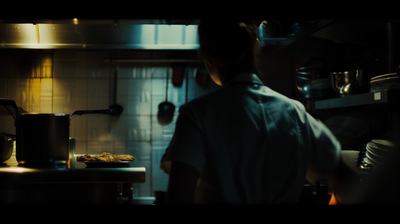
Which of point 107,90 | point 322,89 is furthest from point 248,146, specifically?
point 107,90

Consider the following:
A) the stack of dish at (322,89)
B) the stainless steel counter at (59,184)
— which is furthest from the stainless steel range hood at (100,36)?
the stainless steel counter at (59,184)

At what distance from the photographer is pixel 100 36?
1.94m

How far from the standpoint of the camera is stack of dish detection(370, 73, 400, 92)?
938 mm

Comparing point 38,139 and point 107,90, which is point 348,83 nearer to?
point 38,139

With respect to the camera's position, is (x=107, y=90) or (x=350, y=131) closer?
(x=350, y=131)

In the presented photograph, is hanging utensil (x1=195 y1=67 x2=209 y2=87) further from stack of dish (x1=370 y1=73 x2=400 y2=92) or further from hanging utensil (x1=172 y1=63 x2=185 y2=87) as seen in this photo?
stack of dish (x1=370 y1=73 x2=400 y2=92)

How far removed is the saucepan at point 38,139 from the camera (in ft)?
2.83

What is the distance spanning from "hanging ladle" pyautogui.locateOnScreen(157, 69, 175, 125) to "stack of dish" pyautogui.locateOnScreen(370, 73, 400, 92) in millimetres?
1671

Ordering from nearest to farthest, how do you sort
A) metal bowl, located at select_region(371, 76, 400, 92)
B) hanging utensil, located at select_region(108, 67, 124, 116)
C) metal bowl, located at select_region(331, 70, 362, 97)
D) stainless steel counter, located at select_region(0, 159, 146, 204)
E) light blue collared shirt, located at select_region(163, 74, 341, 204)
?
1. light blue collared shirt, located at select_region(163, 74, 341, 204)
2. stainless steel counter, located at select_region(0, 159, 146, 204)
3. metal bowl, located at select_region(371, 76, 400, 92)
4. metal bowl, located at select_region(331, 70, 362, 97)
5. hanging utensil, located at select_region(108, 67, 124, 116)

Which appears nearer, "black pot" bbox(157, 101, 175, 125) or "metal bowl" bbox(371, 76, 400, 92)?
"metal bowl" bbox(371, 76, 400, 92)

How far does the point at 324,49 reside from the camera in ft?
6.01

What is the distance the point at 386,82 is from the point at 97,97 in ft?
6.78

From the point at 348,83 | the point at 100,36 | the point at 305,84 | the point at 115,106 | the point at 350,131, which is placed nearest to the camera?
the point at 348,83

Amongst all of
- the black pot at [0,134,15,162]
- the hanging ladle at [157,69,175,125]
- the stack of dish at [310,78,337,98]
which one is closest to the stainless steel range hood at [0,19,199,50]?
the hanging ladle at [157,69,175,125]
